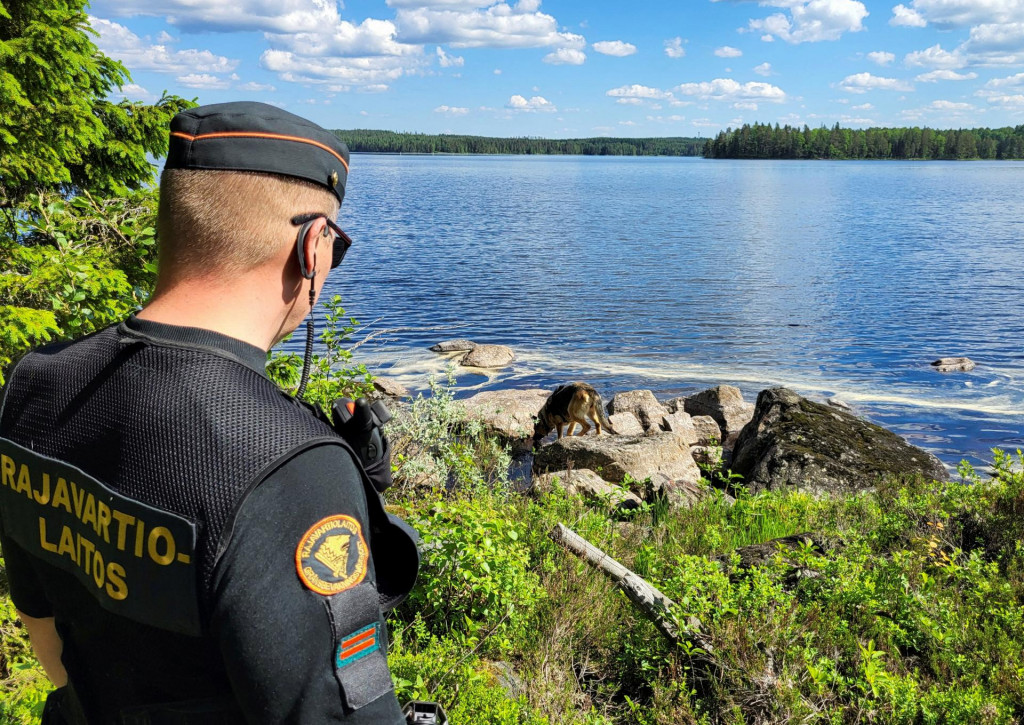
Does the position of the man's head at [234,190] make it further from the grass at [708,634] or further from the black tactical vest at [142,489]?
the grass at [708,634]

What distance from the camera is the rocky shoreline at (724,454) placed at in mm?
9781

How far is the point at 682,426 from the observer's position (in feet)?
48.4

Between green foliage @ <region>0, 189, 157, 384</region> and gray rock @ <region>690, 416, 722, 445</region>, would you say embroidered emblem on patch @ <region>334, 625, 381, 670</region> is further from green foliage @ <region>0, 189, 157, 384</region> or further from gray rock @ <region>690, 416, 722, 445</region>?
gray rock @ <region>690, 416, 722, 445</region>

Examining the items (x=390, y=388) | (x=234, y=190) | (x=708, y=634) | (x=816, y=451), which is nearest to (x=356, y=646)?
(x=234, y=190)

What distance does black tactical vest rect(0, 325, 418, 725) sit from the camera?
1.39 metres

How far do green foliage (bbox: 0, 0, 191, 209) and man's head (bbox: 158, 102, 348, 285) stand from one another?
4.62 m

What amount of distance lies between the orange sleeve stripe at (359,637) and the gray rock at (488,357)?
60.9 ft

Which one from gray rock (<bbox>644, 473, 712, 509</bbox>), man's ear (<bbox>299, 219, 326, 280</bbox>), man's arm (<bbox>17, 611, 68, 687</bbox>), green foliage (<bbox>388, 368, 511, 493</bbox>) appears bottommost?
gray rock (<bbox>644, 473, 712, 509</bbox>)

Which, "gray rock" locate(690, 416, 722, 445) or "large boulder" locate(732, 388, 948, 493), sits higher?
"large boulder" locate(732, 388, 948, 493)

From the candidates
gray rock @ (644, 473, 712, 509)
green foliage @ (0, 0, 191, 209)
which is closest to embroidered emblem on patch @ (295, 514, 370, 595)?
green foliage @ (0, 0, 191, 209)

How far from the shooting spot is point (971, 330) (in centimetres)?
Answer: 2361

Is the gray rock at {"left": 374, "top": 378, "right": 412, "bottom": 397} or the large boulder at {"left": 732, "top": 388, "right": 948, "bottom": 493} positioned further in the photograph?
the gray rock at {"left": 374, "top": 378, "right": 412, "bottom": 397}

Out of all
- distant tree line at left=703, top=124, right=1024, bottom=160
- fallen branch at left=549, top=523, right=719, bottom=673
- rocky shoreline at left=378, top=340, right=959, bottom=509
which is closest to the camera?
fallen branch at left=549, top=523, right=719, bottom=673

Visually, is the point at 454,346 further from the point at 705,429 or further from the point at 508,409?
the point at 705,429
